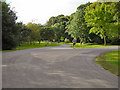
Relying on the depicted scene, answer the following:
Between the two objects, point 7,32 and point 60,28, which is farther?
point 60,28

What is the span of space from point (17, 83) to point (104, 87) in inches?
122

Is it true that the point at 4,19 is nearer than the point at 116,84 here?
No

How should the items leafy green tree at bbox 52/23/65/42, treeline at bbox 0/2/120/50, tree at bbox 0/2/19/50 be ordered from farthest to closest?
leafy green tree at bbox 52/23/65/42
treeline at bbox 0/2/120/50
tree at bbox 0/2/19/50

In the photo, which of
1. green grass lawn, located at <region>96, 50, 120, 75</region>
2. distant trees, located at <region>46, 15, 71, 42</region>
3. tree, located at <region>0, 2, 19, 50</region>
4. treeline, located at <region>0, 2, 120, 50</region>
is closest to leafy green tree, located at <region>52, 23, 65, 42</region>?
distant trees, located at <region>46, 15, 71, 42</region>

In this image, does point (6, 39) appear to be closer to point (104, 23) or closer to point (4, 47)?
point (4, 47)

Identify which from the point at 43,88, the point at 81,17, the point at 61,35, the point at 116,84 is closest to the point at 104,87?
the point at 116,84

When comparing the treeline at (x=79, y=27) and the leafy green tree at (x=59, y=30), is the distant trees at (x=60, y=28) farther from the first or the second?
the treeline at (x=79, y=27)

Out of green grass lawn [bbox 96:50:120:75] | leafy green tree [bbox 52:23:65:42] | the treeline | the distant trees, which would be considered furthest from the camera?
the distant trees

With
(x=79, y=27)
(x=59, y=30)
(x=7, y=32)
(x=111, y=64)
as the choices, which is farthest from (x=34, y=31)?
(x=111, y=64)

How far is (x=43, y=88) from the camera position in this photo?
4.31 meters

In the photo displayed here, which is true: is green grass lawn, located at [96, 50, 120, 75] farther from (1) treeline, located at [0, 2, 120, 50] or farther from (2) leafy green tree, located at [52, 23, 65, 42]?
(2) leafy green tree, located at [52, 23, 65, 42]

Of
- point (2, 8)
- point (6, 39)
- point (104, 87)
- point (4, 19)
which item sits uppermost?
point (2, 8)

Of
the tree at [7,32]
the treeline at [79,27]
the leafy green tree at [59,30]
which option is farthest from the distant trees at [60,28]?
the tree at [7,32]

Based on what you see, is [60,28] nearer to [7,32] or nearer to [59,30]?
[59,30]
